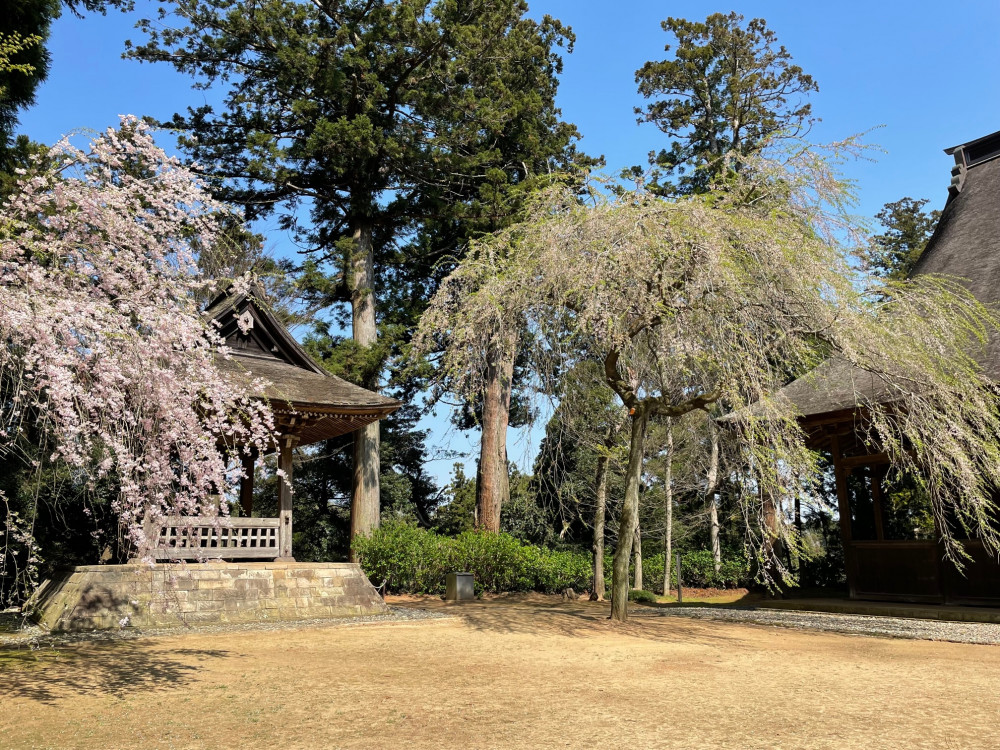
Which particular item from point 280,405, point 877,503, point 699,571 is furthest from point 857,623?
point 699,571

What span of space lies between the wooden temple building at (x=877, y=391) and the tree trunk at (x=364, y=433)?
9.55 meters

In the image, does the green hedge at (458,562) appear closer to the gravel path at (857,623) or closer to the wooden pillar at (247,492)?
the wooden pillar at (247,492)

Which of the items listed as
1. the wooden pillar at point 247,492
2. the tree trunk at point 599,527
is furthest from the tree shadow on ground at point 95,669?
the tree trunk at point 599,527

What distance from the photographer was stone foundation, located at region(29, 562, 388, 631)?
9.92 meters

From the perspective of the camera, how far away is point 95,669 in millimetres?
7055

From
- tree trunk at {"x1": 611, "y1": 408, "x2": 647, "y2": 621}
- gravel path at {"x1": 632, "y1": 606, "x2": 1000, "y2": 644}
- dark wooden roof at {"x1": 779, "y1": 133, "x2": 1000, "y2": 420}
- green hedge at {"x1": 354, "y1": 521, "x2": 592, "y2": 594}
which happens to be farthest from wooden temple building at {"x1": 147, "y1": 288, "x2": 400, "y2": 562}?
dark wooden roof at {"x1": 779, "y1": 133, "x2": 1000, "y2": 420}

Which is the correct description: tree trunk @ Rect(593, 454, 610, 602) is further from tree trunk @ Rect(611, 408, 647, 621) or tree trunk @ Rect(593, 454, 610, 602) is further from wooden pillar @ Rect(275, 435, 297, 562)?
wooden pillar @ Rect(275, 435, 297, 562)

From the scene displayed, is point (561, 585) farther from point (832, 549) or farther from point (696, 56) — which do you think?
point (696, 56)

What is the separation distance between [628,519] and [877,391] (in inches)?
174

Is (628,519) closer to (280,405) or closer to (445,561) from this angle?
(280,405)

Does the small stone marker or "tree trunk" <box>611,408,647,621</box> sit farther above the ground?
"tree trunk" <box>611,408,647,621</box>

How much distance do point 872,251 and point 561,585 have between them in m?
11.6

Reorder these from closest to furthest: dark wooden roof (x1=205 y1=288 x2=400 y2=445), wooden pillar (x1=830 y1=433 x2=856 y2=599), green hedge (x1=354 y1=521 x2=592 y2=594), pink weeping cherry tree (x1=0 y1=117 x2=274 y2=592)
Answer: pink weeping cherry tree (x1=0 y1=117 x2=274 y2=592) → dark wooden roof (x1=205 y1=288 x2=400 y2=445) → wooden pillar (x1=830 y1=433 x2=856 y2=599) → green hedge (x1=354 y1=521 x2=592 y2=594)

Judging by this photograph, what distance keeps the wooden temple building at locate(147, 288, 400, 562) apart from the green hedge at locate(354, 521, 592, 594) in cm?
300
